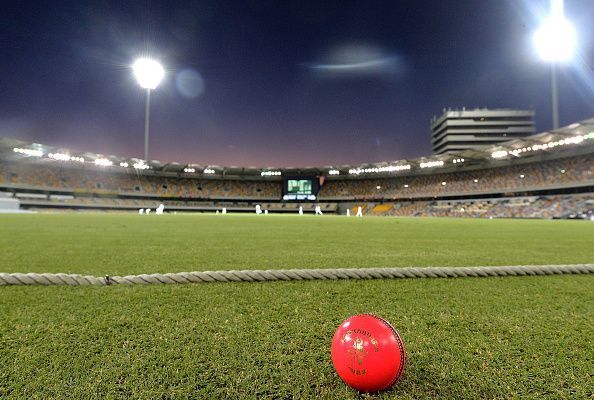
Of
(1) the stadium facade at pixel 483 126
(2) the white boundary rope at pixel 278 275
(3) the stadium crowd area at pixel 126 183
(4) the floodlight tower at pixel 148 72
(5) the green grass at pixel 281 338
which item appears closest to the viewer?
(5) the green grass at pixel 281 338

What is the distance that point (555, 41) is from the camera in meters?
27.8

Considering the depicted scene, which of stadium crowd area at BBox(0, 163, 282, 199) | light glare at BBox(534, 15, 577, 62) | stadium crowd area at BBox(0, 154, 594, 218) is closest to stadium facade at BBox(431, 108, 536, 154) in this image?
stadium crowd area at BBox(0, 154, 594, 218)

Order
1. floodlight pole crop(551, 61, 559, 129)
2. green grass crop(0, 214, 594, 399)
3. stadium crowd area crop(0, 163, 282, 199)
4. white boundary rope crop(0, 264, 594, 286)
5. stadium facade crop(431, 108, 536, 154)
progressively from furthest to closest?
stadium facade crop(431, 108, 536, 154) < stadium crowd area crop(0, 163, 282, 199) < floodlight pole crop(551, 61, 559, 129) < white boundary rope crop(0, 264, 594, 286) < green grass crop(0, 214, 594, 399)

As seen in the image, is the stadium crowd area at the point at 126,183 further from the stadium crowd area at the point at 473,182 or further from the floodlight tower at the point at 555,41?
the floodlight tower at the point at 555,41

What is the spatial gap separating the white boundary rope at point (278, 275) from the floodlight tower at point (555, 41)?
31952 mm

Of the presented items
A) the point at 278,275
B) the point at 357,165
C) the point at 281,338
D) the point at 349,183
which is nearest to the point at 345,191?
the point at 349,183

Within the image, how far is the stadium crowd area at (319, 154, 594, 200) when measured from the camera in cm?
3581

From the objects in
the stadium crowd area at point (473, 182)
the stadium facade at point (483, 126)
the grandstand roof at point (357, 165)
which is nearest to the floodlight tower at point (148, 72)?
the grandstand roof at point (357, 165)

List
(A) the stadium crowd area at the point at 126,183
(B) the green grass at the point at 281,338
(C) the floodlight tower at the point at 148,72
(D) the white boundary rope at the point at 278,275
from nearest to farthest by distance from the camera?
(B) the green grass at the point at 281,338, (D) the white boundary rope at the point at 278,275, (C) the floodlight tower at the point at 148,72, (A) the stadium crowd area at the point at 126,183

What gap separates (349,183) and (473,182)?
2213cm

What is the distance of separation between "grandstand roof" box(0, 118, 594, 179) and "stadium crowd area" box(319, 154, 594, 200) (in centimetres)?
162

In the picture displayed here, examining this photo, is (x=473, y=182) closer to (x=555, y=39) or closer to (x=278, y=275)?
(x=555, y=39)

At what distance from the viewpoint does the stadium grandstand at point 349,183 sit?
116 feet

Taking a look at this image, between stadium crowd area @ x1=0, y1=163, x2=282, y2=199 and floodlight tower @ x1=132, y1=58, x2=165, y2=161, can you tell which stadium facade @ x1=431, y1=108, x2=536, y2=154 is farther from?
floodlight tower @ x1=132, y1=58, x2=165, y2=161
